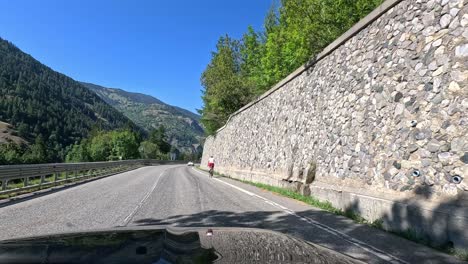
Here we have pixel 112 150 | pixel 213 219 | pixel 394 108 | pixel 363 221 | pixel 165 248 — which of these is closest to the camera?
pixel 165 248

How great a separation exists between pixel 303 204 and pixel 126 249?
1195 centimetres

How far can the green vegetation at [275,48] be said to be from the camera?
75.7 feet

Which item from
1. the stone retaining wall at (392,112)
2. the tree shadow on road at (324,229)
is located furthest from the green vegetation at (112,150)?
the tree shadow on road at (324,229)

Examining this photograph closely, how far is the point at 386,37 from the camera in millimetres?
12188

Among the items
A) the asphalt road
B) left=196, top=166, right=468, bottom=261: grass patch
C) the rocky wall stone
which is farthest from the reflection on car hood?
the rocky wall stone

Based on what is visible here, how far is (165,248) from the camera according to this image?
92.2 inches

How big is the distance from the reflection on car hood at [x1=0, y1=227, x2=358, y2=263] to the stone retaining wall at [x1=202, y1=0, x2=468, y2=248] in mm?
5376

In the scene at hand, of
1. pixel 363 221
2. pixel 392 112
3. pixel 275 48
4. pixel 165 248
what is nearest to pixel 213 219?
pixel 363 221

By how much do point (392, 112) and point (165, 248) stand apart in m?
9.92

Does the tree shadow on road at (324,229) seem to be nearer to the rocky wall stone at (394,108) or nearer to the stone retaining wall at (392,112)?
the stone retaining wall at (392,112)

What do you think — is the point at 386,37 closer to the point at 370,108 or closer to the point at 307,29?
the point at 370,108

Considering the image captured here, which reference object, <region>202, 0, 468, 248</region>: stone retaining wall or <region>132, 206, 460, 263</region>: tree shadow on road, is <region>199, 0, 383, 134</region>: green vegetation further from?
<region>132, 206, 460, 263</region>: tree shadow on road

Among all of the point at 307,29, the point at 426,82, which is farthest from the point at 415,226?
the point at 307,29

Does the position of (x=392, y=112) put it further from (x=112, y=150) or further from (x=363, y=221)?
(x=112, y=150)
